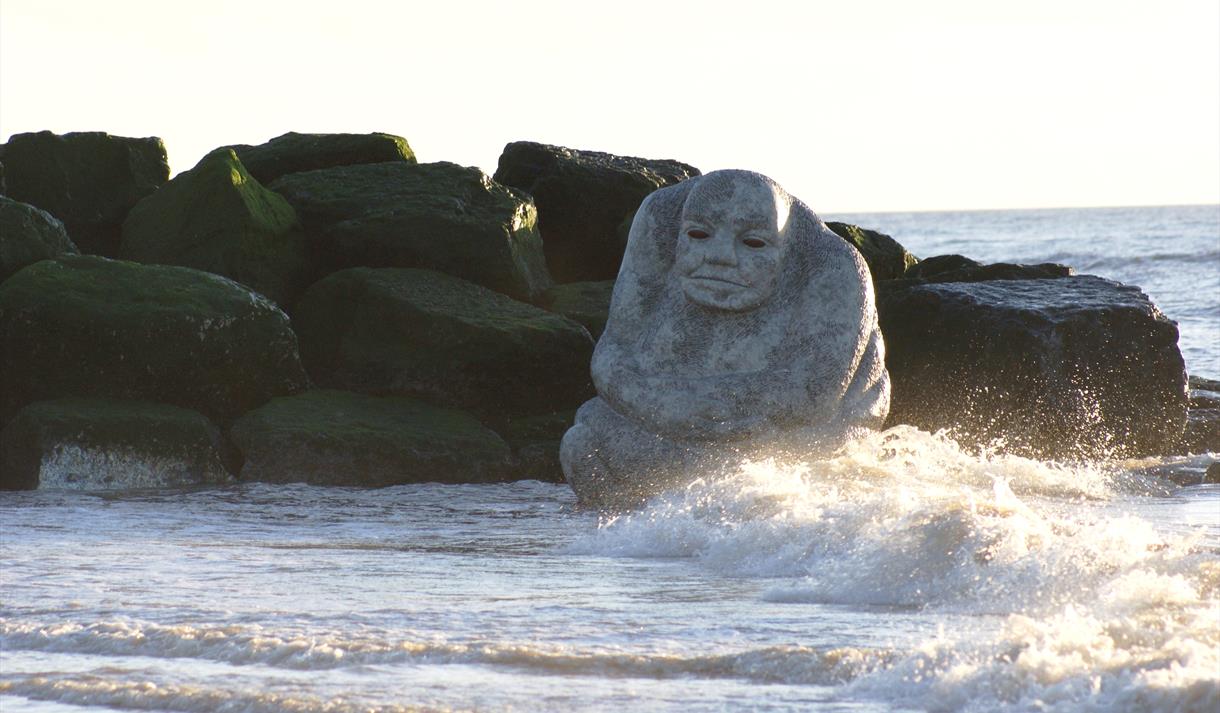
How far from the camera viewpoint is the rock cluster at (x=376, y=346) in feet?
38.1

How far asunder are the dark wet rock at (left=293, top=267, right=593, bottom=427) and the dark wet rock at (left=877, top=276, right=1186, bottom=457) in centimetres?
244

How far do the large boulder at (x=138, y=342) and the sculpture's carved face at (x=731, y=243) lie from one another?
13.4 feet

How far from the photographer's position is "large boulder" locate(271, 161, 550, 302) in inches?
556

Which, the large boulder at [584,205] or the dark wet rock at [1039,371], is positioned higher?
the large boulder at [584,205]

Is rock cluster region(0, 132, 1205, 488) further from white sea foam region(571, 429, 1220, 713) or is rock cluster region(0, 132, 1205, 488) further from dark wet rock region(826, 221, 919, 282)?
white sea foam region(571, 429, 1220, 713)

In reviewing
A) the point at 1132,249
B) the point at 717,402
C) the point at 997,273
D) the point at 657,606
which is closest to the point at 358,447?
the point at 717,402

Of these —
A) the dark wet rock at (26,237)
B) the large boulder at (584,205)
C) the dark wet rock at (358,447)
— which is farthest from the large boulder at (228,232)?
the large boulder at (584,205)

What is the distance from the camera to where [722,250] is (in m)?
9.35

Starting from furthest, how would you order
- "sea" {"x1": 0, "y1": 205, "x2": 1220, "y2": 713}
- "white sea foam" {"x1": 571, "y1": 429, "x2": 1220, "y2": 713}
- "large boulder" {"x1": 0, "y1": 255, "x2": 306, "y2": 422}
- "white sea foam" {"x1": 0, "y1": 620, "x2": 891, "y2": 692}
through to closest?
"large boulder" {"x1": 0, "y1": 255, "x2": 306, "y2": 422} < "white sea foam" {"x1": 0, "y1": 620, "x2": 891, "y2": 692} < "sea" {"x1": 0, "y1": 205, "x2": 1220, "y2": 713} < "white sea foam" {"x1": 571, "y1": 429, "x2": 1220, "y2": 713}

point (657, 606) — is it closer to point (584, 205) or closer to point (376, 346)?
point (376, 346)

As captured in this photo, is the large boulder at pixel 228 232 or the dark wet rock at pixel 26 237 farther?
the large boulder at pixel 228 232

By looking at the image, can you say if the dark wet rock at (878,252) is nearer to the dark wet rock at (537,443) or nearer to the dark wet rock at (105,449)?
the dark wet rock at (537,443)

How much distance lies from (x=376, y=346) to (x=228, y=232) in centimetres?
187

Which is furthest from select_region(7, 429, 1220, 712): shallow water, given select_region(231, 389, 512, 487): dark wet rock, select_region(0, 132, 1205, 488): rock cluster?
select_region(0, 132, 1205, 488): rock cluster
